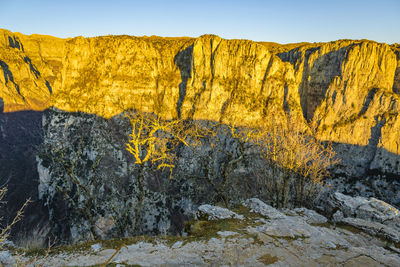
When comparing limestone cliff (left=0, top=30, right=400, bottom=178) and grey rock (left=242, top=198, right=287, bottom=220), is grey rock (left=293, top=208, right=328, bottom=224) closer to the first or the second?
grey rock (left=242, top=198, right=287, bottom=220)

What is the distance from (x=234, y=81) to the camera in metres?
75.3

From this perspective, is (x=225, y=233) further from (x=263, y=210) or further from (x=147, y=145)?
(x=147, y=145)

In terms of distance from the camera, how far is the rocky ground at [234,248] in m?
5.95

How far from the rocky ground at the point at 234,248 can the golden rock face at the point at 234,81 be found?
5818 cm

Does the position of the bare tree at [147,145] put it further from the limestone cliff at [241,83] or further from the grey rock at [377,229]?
the limestone cliff at [241,83]

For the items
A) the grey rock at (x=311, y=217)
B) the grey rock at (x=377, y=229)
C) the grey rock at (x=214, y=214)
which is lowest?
the grey rock at (x=311, y=217)

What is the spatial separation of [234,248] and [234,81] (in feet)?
244

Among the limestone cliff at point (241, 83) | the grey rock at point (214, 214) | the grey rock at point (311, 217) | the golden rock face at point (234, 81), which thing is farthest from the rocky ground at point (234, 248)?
the limestone cliff at point (241, 83)

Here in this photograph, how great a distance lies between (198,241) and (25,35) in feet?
817

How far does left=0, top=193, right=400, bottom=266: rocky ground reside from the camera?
19.5 ft

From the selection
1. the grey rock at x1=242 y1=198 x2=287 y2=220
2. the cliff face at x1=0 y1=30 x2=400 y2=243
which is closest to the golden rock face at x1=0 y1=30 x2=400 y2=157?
the cliff face at x1=0 y1=30 x2=400 y2=243

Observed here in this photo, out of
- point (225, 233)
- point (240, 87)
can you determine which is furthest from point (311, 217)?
point (240, 87)

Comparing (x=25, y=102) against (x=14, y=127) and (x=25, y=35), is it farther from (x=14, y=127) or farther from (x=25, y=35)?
(x=25, y=35)

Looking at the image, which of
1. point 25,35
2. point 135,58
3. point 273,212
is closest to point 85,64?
point 135,58
